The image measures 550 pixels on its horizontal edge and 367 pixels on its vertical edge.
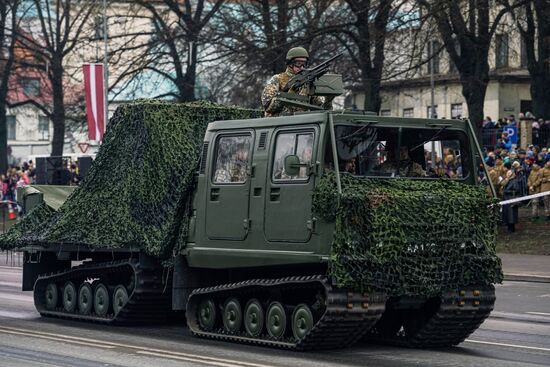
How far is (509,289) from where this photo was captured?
24.1 meters

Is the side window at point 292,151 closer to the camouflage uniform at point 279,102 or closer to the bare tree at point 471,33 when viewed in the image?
the camouflage uniform at point 279,102

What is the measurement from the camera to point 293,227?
14094mm

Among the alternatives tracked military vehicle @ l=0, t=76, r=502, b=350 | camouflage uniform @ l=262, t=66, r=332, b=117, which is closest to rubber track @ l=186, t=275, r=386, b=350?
tracked military vehicle @ l=0, t=76, r=502, b=350

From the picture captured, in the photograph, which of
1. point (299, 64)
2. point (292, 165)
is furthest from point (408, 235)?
point (299, 64)

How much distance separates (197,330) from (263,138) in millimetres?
2513

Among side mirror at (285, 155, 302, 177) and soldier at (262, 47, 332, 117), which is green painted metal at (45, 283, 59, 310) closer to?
soldier at (262, 47, 332, 117)

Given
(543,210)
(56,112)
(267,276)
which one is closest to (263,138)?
(267,276)

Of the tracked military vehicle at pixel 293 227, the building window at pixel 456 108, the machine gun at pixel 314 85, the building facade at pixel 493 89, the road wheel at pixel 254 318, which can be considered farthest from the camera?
the building window at pixel 456 108

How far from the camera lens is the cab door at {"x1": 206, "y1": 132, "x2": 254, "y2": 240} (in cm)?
1497

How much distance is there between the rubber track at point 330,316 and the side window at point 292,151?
3.75 feet

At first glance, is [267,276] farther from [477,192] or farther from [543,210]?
[543,210]

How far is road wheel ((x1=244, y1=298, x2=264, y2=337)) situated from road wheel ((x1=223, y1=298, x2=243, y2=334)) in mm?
130

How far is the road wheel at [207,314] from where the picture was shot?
1538 cm

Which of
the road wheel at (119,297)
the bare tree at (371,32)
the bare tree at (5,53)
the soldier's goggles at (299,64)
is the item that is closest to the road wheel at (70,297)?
the road wheel at (119,297)
